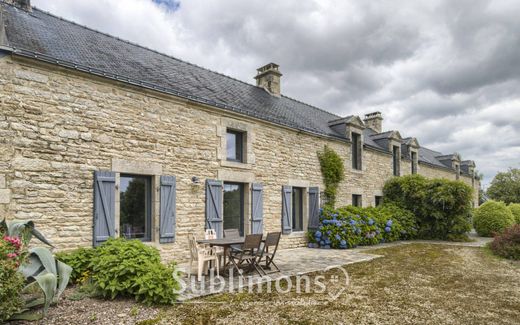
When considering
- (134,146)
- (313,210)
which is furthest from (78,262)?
(313,210)

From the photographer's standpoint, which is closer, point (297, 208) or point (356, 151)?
point (297, 208)

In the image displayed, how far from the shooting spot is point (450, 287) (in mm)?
5930

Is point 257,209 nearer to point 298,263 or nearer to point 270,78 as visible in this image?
point 298,263

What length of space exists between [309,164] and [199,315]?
783 centimetres

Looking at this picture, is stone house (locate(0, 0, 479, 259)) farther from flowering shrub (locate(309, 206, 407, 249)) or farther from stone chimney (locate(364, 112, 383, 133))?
stone chimney (locate(364, 112, 383, 133))

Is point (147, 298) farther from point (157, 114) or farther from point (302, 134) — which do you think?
point (302, 134)

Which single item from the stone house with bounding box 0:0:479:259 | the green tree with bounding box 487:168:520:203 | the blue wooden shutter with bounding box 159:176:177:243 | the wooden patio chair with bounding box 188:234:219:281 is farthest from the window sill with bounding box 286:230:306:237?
the green tree with bounding box 487:168:520:203

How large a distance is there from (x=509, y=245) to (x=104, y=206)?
35.0ft

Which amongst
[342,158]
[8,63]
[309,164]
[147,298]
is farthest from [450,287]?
[8,63]

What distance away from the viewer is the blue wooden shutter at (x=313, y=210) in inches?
445

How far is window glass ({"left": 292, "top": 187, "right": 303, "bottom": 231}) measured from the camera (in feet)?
37.1

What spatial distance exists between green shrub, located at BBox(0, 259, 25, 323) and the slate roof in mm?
3924

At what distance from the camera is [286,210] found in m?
10.4

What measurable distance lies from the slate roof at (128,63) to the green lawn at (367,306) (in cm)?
472
